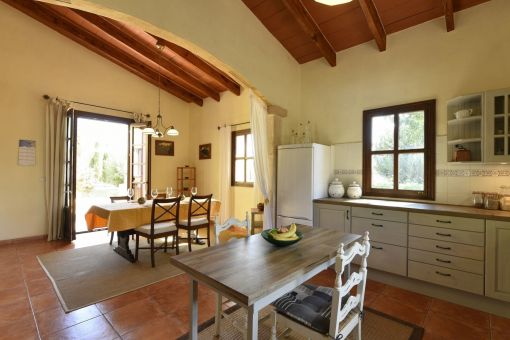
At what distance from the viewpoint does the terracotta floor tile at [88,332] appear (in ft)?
6.12

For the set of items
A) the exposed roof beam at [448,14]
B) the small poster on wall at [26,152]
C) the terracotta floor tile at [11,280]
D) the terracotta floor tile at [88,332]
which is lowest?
the terracotta floor tile at [88,332]

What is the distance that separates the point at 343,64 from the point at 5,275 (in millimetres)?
5318

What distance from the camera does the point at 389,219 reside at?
2.75 m

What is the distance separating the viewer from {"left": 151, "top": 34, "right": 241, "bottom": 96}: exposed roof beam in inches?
162

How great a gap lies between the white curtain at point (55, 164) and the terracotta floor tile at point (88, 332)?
3.26m

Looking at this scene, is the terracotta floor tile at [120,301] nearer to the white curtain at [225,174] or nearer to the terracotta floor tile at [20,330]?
the terracotta floor tile at [20,330]

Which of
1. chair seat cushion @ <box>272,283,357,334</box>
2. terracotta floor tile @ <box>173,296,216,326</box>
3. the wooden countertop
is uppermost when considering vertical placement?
the wooden countertop

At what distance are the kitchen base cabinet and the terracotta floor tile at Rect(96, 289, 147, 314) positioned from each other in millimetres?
3303

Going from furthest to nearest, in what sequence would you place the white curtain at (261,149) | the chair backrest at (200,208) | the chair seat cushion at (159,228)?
1. the chair backrest at (200,208)
2. the white curtain at (261,149)
3. the chair seat cushion at (159,228)

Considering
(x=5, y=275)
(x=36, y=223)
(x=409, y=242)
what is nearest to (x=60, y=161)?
(x=36, y=223)

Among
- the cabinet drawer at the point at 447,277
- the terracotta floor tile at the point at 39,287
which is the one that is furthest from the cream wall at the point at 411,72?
the terracotta floor tile at the point at 39,287

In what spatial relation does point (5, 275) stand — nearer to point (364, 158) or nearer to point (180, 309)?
point (180, 309)

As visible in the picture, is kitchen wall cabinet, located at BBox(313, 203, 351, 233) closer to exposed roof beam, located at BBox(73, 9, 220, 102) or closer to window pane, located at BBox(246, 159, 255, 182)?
window pane, located at BBox(246, 159, 255, 182)

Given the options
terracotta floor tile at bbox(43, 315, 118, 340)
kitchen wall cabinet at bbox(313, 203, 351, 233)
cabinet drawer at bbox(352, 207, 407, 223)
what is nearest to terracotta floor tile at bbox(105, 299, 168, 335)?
terracotta floor tile at bbox(43, 315, 118, 340)
